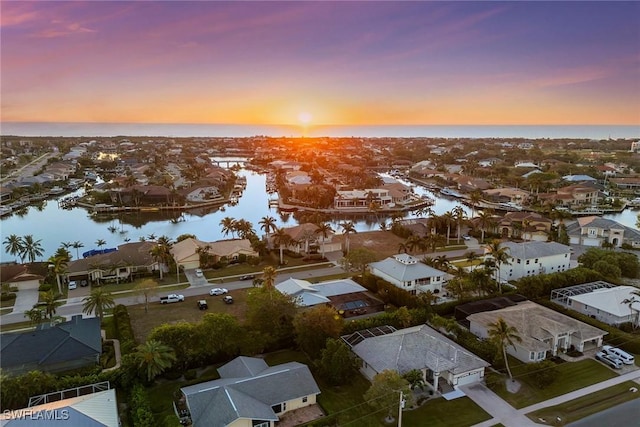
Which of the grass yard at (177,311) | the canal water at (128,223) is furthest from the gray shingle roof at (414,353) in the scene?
the canal water at (128,223)

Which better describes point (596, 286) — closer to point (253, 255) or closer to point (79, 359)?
point (253, 255)

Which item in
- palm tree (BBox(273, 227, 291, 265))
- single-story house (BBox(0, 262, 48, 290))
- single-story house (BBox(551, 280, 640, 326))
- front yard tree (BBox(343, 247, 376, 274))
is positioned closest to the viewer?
single-story house (BBox(551, 280, 640, 326))

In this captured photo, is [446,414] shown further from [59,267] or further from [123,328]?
[59,267]

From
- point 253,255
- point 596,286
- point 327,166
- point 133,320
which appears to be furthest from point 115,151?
point 596,286

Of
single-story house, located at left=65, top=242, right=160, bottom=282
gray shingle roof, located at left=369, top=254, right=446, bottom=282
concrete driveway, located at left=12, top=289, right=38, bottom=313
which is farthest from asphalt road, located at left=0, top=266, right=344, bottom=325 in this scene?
gray shingle roof, located at left=369, top=254, right=446, bottom=282

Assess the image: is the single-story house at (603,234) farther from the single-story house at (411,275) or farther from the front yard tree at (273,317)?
the front yard tree at (273,317)

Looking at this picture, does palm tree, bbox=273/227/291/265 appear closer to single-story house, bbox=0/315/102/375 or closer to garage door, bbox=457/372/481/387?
single-story house, bbox=0/315/102/375
